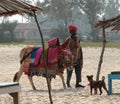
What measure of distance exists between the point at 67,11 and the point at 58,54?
229ft

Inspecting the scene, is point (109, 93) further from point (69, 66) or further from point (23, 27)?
point (23, 27)

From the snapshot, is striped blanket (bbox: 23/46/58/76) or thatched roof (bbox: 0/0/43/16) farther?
striped blanket (bbox: 23/46/58/76)

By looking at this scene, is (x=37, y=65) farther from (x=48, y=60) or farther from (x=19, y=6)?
(x=19, y=6)

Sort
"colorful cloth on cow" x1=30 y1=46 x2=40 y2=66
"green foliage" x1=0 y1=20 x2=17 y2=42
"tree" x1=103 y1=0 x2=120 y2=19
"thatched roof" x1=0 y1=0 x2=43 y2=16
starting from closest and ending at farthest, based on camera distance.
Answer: "thatched roof" x1=0 y1=0 x2=43 y2=16, "colorful cloth on cow" x1=30 y1=46 x2=40 y2=66, "green foliage" x1=0 y1=20 x2=17 y2=42, "tree" x1=103 y1=0 x2=120 y2=19

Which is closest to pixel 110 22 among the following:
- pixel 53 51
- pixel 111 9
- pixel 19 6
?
pixel 53 51

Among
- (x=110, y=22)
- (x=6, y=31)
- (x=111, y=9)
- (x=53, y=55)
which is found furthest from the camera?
(x=111, y=9)

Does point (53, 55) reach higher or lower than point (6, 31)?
lower

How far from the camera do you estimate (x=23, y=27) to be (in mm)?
98562

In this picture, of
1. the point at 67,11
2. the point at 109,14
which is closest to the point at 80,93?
the point at 67,11

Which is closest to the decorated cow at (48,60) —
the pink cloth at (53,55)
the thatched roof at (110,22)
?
the pink cloth at (53,55)

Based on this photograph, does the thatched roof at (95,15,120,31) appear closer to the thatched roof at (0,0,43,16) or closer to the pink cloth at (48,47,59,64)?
the pink cloth at (48,47,59,64)

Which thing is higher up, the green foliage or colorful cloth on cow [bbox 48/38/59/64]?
the green foliage

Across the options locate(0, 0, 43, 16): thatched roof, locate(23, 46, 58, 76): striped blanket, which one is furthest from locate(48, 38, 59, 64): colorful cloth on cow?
locate(0, 0, 43, 16): thatched roof

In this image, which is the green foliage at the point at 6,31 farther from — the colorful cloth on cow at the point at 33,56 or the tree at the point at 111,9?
the tree at the point at 111,9
